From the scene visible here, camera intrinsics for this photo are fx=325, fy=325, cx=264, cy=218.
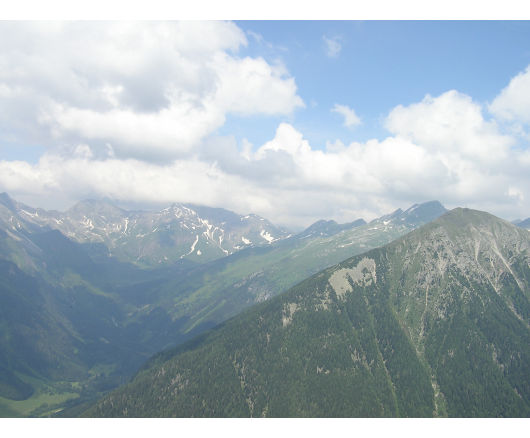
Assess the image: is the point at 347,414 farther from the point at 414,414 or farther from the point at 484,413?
the point at 484,413
